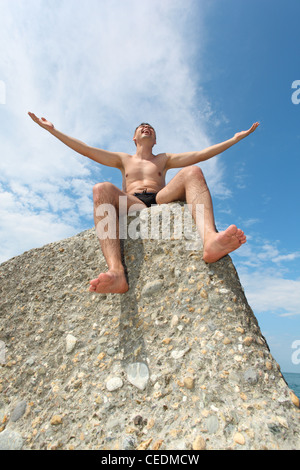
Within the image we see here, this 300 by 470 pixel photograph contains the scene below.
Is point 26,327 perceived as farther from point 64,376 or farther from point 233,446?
point 233,446

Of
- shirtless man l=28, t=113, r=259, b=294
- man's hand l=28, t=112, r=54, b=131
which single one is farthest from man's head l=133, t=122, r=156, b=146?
man's hand l=28, t=112, r=54, b=131

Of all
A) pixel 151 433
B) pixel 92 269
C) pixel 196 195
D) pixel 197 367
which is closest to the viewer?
pixel 151 433

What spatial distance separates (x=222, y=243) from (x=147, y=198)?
139cm

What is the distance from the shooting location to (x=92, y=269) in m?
2.72

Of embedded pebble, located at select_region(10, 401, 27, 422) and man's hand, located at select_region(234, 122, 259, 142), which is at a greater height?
man's hand, located at select_region(234, 122, 259, 142)

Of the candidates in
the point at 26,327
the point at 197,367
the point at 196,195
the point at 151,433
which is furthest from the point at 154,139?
the point at 151,433

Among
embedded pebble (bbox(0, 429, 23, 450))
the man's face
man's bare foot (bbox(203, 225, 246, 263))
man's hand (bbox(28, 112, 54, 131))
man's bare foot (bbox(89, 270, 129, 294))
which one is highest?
the man's face

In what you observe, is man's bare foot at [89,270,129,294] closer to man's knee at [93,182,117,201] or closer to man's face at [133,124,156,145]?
man's knee at [93,182,117,201]

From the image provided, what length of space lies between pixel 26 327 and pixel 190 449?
182cm

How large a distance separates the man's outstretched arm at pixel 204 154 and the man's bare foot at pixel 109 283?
206 centimetres

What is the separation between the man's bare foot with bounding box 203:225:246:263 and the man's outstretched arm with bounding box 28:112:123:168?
6.81 ft

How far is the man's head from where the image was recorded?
3.93 metres

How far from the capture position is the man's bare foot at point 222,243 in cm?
192

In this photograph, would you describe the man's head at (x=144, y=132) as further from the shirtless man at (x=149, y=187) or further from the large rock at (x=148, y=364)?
the large rock at (x=148, y=364)
